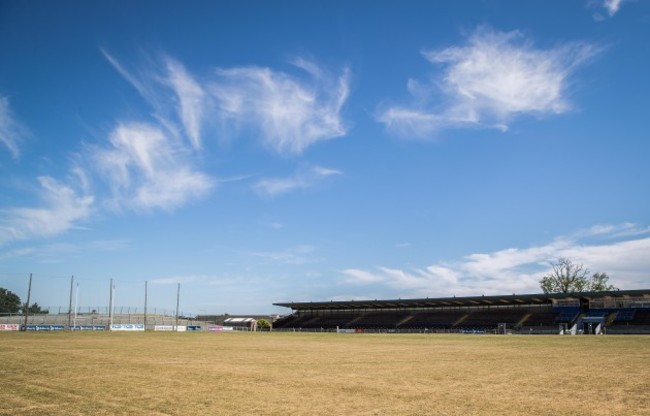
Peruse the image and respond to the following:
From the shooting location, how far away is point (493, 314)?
9338 centimetres

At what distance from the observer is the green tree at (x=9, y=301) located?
14498 cm

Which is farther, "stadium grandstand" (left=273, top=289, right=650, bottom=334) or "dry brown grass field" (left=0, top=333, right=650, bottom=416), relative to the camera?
"stadium grandstand" (left=273, top=289, right=650, bottom=334)

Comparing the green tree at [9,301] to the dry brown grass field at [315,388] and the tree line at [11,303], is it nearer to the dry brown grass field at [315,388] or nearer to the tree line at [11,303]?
the tree line at [11,303]

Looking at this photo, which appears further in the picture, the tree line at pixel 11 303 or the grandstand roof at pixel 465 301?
the tree line at pixel 11 303

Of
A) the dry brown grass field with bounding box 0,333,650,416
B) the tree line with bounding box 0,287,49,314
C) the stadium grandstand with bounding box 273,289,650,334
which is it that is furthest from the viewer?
the tree line with bounding box 0,287,49,314

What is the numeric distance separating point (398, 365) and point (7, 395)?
13.1 m

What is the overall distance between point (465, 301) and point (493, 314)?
5.79 metres

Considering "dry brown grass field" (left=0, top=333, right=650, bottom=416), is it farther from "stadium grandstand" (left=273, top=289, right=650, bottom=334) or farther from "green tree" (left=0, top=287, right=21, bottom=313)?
"green tree" (left=0, top=287, right=21, bottom=313)

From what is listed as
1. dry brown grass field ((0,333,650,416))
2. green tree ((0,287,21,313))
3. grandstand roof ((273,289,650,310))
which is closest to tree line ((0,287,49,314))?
green tree ((0,287,21,313))

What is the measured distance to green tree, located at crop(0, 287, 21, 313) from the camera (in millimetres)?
144975

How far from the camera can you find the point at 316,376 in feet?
51.1

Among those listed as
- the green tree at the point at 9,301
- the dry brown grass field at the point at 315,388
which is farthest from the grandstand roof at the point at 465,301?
the green tree at the point at 9,301

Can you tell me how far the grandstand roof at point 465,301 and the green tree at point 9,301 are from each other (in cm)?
8271

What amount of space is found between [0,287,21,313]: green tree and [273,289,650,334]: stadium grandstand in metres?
83.3
